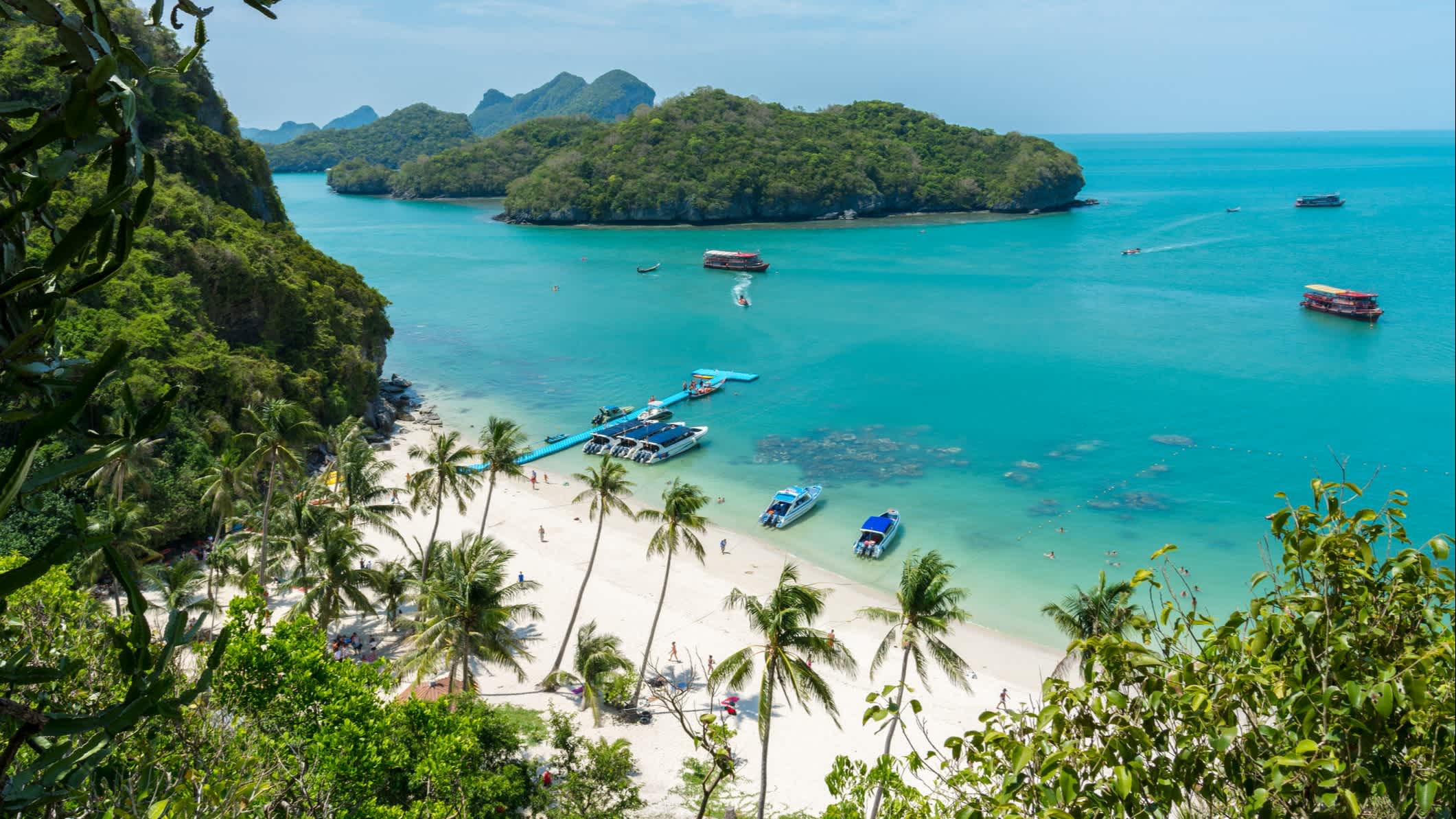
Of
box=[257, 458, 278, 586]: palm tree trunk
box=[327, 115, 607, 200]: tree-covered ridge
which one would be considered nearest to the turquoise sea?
box=[257, 458, 278, 586]: palm tree trunk

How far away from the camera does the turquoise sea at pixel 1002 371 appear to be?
33.4 metres

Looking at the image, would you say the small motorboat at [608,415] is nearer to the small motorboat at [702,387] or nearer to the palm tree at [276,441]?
the small motorboat at [702,387]

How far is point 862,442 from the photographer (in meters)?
41.4

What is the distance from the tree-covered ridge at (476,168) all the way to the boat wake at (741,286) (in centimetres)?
7897

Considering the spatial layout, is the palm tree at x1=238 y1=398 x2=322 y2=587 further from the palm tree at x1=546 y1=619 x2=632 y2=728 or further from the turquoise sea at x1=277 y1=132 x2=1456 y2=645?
the turquoise sea at x1=277 y1=132 x2=1456 y2=645

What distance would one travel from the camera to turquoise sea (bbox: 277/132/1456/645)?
33375 millimetres

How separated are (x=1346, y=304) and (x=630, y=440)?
53959 millimetres

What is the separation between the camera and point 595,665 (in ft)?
66.2

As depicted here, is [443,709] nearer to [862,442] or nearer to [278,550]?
[278,550]

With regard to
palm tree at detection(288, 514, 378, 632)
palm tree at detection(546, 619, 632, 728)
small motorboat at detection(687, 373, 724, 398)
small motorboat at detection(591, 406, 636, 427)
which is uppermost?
palm tree at detection(288, 514, 378, 632)

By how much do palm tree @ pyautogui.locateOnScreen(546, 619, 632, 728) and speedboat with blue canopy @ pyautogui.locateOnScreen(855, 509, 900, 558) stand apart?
Result: 38.9 feet

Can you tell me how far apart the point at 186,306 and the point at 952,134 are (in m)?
127

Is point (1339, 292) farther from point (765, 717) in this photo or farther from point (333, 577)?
point (333, 577)

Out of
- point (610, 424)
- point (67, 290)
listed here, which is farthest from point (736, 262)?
point (67, 290)
